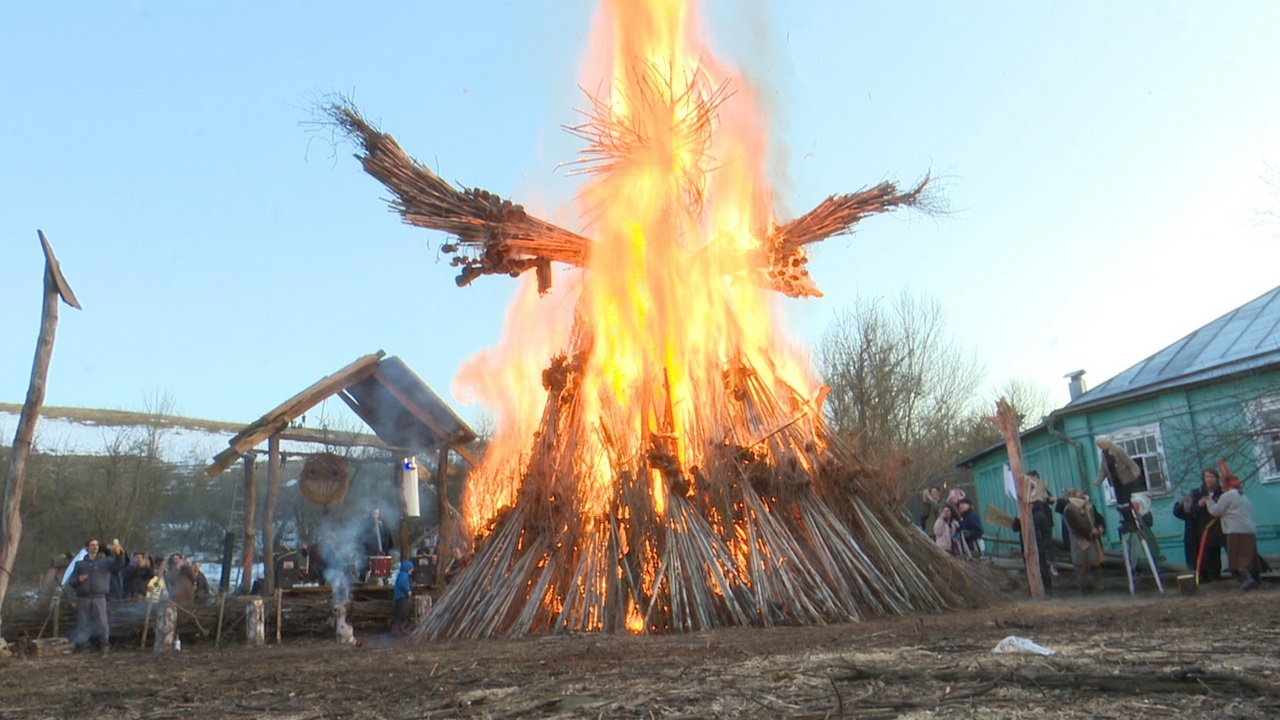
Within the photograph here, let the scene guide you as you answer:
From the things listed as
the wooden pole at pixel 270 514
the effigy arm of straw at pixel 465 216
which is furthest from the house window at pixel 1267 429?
the wooden pole at pixel 270 514

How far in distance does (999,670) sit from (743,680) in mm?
899

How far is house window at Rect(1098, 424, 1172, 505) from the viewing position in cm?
1658

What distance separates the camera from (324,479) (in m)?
13.2

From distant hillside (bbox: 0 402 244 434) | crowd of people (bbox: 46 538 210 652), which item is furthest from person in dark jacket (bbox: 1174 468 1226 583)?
distant hillside (bbox: 0 402 244 434)

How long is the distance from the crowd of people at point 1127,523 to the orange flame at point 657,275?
3.15 m

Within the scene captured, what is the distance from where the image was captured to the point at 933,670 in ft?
11.8

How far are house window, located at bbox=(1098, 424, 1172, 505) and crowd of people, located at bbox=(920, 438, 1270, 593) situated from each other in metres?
5.24

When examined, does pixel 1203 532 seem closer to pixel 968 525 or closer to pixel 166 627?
pixel 968 525

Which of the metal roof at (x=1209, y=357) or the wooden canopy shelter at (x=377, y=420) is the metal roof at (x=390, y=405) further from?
the metal roof at (x=1209, y=357)

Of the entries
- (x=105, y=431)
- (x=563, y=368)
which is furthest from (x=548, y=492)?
(x=105, y=431)

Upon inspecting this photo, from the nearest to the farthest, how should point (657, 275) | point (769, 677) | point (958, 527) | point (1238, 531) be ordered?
point (769, 677), point (657, 275), point (1238, 531), point (958, 527)

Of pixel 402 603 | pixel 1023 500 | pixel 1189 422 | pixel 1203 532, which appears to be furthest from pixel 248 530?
pixel 1189 422

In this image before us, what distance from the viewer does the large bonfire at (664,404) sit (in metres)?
6.97

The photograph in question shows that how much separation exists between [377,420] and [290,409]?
2.07 metres
